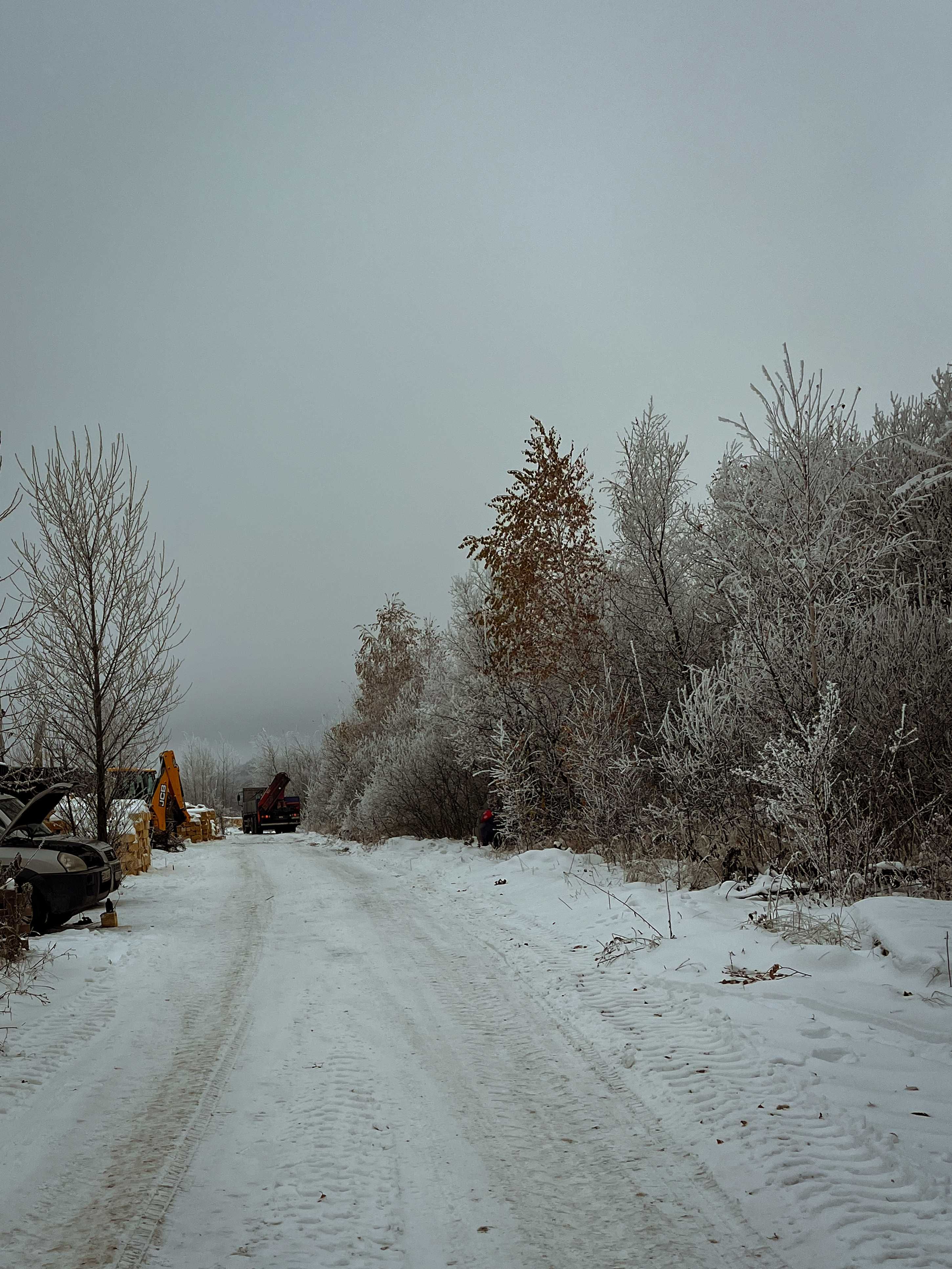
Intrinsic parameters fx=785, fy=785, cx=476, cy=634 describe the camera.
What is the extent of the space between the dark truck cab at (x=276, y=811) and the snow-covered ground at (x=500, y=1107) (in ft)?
115

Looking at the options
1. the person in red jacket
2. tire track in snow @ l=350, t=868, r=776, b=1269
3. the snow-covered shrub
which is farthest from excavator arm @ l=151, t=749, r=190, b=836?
tire track in snow @ l=350, t=868, r=776, b=1269

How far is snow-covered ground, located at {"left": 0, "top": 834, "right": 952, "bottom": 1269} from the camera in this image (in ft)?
8.91

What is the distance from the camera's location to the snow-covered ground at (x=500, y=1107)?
2715 millimetres

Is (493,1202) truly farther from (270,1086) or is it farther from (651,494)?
(651,494)

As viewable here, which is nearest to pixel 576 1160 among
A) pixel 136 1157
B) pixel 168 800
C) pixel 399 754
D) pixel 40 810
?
pixel 136 1157

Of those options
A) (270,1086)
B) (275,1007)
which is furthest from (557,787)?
(270,1086)

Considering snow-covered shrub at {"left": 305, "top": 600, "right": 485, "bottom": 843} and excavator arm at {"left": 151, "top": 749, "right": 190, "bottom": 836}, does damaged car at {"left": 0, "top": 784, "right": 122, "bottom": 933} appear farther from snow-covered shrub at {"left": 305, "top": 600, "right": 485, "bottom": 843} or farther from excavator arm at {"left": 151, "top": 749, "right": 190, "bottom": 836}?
excavator arm at {"left": 151, "top": 749, "right": 190, "bottom": 836}

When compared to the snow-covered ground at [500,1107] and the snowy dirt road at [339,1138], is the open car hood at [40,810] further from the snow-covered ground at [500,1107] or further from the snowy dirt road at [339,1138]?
the snowy dirt road at [339,1138]

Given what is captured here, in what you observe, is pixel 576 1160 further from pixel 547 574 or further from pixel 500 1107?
pixel 547 574

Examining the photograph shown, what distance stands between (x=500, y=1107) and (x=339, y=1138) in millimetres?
806

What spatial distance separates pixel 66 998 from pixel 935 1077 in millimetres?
5852

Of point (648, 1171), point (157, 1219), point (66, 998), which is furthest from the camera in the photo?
point (66, 998)

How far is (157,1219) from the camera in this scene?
9.45ft

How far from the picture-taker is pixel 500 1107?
383 cm
